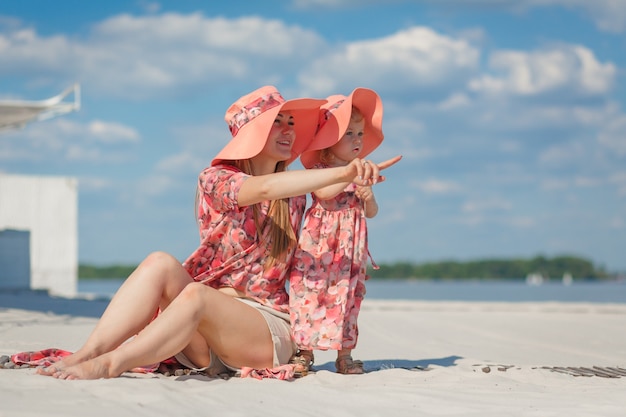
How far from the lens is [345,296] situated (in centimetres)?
434

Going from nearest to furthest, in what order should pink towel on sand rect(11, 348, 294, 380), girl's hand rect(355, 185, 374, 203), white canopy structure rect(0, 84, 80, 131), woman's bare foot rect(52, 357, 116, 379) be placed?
woman's bare foot rect(52, 357, 116, 379)
pink towel on sand rect(11, 348, 294, 380)
girl's hand rect(355, 185, 374, 203)
white canopy structure rect(0, 84, 80, 131)

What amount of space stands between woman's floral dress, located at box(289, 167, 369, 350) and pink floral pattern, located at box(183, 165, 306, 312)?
138 millimetres

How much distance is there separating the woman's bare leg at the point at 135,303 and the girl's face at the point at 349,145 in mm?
1200

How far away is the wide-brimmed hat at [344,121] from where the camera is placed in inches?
179

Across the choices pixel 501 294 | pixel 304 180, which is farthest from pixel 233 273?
pixel 501 294

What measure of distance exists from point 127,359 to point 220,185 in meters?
0.98

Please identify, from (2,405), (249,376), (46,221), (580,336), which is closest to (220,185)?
(249,376)

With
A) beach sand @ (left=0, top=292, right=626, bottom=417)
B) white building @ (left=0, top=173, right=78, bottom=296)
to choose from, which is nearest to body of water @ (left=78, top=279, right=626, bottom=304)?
white building @ (left=0, top=173, right=78, bottom=296)

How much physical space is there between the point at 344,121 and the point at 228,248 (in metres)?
0.96

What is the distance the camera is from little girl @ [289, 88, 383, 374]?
4262 mm

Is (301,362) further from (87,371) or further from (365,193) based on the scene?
(87,371)

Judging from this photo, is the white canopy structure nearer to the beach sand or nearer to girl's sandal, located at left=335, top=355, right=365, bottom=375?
the beach sand

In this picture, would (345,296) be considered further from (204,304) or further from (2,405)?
(2,405)

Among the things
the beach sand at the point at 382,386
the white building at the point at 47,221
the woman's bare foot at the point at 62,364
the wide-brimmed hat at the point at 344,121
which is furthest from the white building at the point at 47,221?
the woman's bare foot at the point at 62,364
